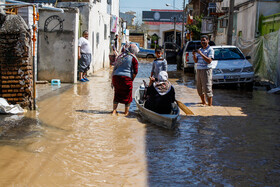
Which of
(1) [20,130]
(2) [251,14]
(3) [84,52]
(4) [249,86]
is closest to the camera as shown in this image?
(1) [20,130]

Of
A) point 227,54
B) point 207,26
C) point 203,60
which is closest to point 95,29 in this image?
point 227,54

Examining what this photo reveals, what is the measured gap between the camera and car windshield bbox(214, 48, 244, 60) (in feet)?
49.4

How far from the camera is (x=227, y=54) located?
15219 mm

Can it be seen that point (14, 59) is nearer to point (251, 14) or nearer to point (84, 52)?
point (84, 52)

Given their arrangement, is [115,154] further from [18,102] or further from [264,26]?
[264,26]

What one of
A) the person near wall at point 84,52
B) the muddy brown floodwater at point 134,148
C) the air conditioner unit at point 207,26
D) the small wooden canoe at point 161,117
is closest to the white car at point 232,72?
the muddy brown floodwater at point 134,148

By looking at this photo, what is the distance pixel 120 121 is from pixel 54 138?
6.58ft

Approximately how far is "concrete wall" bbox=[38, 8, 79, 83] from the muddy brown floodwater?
3.84 m

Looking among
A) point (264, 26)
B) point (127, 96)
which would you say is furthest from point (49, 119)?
point (264, 26)

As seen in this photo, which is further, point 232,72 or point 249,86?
point 249,86

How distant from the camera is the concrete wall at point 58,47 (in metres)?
13.8

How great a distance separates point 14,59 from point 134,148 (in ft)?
13.0

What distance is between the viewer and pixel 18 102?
880 cm

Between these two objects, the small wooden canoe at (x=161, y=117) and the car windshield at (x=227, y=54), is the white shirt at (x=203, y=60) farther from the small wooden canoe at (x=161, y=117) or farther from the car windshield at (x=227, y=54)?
the car windshield at (x=227, y=54)
